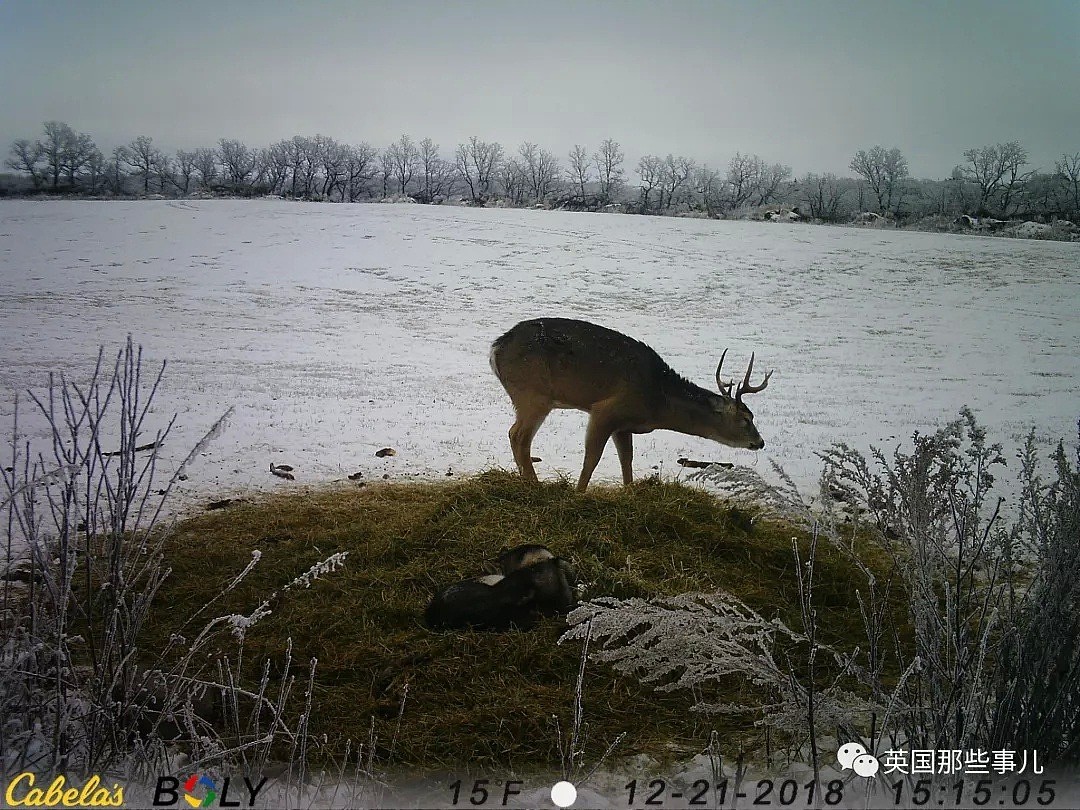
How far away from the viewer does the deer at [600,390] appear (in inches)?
173

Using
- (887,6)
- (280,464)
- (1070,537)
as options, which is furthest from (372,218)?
(1070,537)

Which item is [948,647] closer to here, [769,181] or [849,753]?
[849,753]

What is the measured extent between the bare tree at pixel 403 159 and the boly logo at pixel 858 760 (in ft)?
13.3

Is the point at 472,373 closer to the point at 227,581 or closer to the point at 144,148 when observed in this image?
the point at 227,581

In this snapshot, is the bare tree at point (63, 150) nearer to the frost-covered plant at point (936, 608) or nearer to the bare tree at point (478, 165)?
the bare tree at point (478, 165)

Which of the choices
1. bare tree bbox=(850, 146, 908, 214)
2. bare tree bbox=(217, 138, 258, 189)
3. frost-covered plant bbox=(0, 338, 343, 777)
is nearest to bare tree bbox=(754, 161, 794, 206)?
bare tree bbox=(850, 146, 908, 214)

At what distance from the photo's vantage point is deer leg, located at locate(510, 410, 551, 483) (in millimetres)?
4480

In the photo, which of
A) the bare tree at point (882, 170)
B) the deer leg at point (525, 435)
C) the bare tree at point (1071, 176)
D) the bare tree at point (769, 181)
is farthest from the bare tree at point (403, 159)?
the bare tree at point (1071, 176)

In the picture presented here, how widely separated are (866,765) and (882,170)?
3.93 m

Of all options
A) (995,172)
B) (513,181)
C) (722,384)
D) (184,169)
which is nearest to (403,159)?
(513,181)

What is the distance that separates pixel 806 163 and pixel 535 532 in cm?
292

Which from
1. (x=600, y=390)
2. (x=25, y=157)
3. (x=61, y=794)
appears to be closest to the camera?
(x=61, y=794)

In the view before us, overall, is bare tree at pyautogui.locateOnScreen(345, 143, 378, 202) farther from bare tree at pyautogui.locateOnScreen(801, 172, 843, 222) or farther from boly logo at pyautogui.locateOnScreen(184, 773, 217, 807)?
boly logo at pyautogui.locateOnScreen(184, 773, 217, 807)

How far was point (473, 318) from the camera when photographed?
4.94 metres
